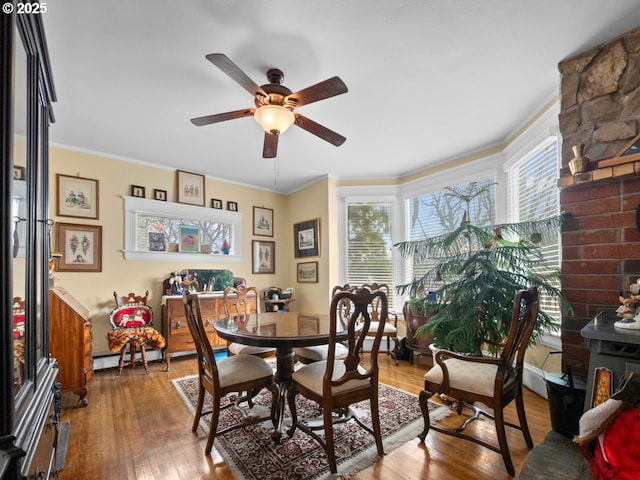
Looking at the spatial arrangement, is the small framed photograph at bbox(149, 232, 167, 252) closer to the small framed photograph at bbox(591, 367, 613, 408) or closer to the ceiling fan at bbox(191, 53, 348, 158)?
the ceiling fan at bbox(191, 53, 348, 158)

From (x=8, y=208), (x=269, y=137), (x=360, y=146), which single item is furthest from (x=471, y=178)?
(x=8, y=208)

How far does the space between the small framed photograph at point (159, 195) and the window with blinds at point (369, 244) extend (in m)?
2.57

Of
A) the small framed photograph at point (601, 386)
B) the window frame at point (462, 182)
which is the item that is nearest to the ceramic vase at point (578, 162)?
the window frame at point (462, 182)

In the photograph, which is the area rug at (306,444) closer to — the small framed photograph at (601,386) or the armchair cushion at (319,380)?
the armchair cushion at (319,380)

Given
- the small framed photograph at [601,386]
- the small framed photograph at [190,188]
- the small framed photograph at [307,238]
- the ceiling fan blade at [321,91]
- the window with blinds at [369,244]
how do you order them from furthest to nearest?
the small framed photograph at [307,238]
the window with blinds at [369,244]
the small framed photograph at [190,188]
the ceiling fan blade at [321,91]
the small framed photograph at [601,386]

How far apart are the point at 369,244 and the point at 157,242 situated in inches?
115

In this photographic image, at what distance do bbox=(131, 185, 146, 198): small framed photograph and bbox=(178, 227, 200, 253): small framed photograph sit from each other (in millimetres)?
646

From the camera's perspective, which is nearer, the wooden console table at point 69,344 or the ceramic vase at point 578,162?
the ceramic vase at point 578,162

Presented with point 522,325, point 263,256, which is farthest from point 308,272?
point 522,325

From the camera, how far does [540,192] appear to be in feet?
9.64

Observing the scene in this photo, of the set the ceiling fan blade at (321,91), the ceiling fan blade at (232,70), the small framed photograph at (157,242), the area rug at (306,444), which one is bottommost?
the area rug at (306,444)

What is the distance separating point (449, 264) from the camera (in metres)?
2.66

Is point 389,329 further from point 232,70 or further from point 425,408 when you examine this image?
point 232,70

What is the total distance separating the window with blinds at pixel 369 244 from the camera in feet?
15.3
